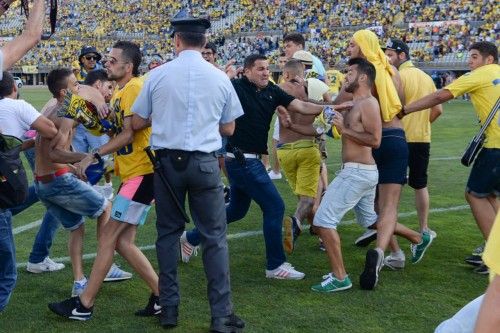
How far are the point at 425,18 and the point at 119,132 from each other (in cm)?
4222

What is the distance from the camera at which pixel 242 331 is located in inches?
181

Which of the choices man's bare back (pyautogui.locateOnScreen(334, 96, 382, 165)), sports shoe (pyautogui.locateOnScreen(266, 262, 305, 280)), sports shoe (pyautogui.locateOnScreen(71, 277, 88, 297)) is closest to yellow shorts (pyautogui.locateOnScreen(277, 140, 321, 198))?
man's bare back (pyautogui.locateOnScreen(334, 96, 382, 165))

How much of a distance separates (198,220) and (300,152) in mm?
2488

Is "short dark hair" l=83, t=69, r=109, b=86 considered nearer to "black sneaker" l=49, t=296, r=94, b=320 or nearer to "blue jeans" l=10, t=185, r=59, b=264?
"blue jeans" l=10, t=185, r=59, b=264

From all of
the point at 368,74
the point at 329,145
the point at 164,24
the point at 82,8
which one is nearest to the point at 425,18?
the point at 164,24

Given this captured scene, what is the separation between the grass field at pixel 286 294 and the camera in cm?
476

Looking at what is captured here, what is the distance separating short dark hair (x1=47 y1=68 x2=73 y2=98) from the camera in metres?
5.43

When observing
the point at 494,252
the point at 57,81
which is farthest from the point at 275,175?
the point at 494,252

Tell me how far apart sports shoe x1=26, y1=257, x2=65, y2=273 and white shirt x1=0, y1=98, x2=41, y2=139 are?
5.61 feet

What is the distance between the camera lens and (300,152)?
689 centimetres

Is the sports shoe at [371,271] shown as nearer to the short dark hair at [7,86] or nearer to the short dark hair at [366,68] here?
the short dark hair at [366,68]

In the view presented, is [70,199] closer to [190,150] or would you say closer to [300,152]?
[190,150]

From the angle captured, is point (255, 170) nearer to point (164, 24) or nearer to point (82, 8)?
point (164, 24)

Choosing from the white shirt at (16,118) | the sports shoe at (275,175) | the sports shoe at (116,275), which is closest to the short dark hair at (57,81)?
the white shirt at (16,118)
